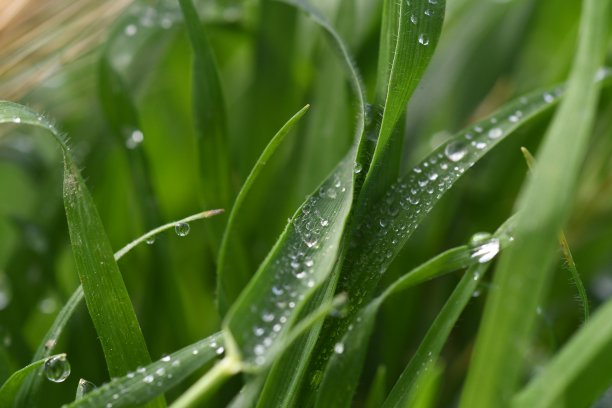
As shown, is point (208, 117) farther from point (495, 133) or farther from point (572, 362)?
point (572, 362)

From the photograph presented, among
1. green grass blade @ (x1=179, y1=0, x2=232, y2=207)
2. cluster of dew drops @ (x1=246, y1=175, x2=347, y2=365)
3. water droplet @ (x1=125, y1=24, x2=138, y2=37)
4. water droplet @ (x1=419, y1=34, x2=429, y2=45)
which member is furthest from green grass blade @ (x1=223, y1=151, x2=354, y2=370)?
water droplet @ (x1=125, y1=24, x2=138, y2=37)

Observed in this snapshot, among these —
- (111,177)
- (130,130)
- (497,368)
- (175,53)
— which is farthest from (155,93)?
(497,368)

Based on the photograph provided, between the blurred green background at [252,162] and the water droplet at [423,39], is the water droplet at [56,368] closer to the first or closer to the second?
the blurred green background at [252,162]

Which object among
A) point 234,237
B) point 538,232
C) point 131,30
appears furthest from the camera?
point 131,30

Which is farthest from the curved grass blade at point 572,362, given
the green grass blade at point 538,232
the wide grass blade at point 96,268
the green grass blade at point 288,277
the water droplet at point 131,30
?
the water droplet at point 131,30

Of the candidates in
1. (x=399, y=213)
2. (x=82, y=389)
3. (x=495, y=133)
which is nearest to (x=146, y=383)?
(x=82, y=389)

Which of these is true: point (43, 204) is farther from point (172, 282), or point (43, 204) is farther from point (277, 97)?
point (277, 97)
